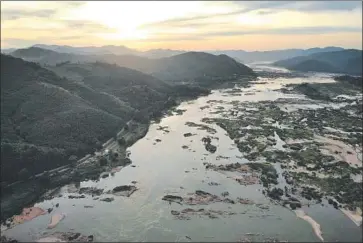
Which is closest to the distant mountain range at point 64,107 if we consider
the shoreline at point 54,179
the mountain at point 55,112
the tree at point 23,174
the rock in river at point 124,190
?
the mountain at point 55,112

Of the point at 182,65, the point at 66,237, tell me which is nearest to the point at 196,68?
the point at 182,65

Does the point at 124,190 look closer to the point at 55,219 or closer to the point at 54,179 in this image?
the point at 55,219

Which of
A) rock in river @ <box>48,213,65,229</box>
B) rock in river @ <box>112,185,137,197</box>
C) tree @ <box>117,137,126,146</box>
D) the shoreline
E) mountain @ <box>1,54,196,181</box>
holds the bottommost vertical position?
rock in river @ <box>48,213,65,229</box>

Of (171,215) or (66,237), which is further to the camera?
(171,215)

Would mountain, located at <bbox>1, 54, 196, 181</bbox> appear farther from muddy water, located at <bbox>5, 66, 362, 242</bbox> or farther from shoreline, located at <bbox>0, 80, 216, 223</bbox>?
muddy water, located at <bbox>5, 66, 362, 242</bbox>

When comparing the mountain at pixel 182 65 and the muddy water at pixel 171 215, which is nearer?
the muddy water at pixel 171 215

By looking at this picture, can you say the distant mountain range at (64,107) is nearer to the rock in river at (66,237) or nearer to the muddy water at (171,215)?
the muddy water at (171,215)

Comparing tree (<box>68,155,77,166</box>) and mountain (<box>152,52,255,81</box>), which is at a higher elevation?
→ mountain (<box>152,52,255,81</box>)

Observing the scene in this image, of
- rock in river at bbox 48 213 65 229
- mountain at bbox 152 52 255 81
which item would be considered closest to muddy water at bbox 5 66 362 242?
rock in river at bbox 48 213 65 229
